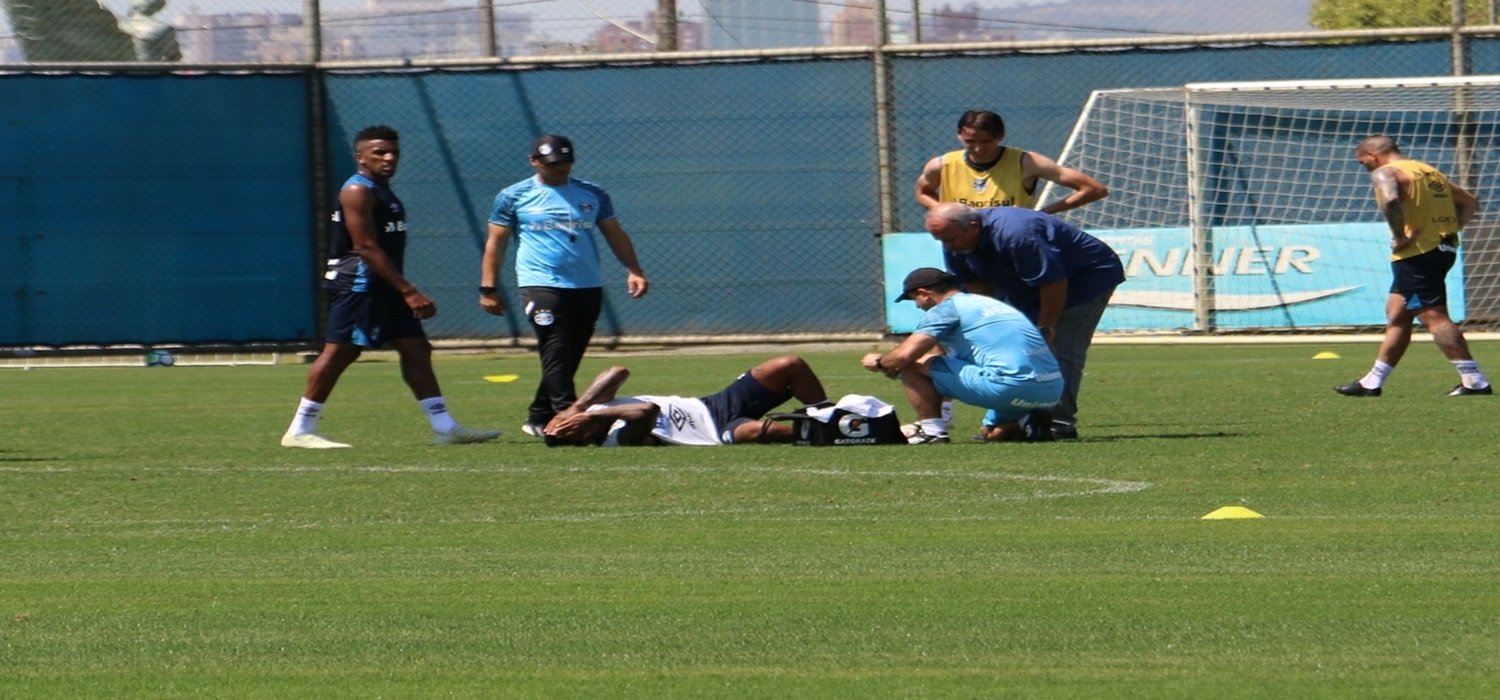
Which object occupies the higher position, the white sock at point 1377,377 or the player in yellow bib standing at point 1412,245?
the player in yellow bib standing at point 1412,245

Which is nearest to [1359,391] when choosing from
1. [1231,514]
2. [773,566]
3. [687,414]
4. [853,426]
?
[853,426]

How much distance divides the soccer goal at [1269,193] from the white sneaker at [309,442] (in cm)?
1090

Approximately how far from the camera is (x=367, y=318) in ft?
37.9

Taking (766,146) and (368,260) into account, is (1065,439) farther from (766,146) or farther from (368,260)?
(766,146)

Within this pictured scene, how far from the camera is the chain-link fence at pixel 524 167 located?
21344mm

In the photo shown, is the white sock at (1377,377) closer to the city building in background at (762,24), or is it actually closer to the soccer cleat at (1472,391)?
the soccer cleat at (1472,391)

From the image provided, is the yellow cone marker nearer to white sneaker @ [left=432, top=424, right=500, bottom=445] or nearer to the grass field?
the grass field

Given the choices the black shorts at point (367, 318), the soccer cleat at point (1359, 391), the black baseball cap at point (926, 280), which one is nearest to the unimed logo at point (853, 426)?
the black baseball cap at point (926, 280)

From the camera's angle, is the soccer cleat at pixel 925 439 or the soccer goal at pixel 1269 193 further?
the soccer goal at pixel 1269 193

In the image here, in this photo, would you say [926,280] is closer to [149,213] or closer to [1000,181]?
[1000,181]

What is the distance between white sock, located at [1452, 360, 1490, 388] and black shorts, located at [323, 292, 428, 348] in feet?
20.9

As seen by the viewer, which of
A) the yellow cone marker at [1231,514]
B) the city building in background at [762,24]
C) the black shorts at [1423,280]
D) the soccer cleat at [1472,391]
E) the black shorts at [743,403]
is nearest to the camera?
the yellow cone marker at [1231,514]

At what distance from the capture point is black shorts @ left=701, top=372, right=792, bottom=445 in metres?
11.4

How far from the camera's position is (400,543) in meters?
7.54
